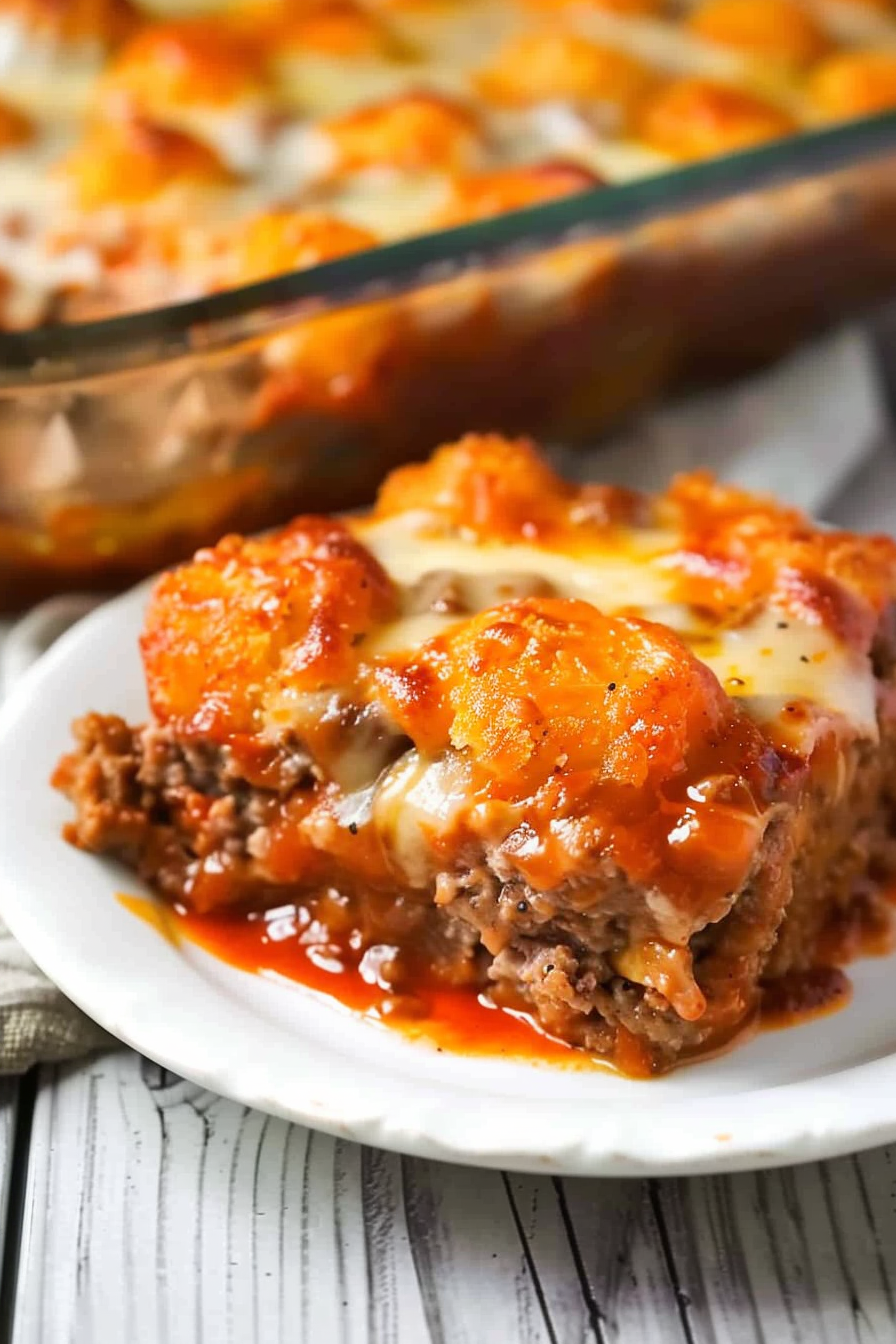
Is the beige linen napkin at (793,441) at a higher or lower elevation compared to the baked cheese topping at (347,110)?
lower

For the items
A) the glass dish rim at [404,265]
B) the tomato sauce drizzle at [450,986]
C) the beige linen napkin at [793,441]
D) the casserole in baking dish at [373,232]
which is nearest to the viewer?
the tomato sauce drizzle at [450,986]

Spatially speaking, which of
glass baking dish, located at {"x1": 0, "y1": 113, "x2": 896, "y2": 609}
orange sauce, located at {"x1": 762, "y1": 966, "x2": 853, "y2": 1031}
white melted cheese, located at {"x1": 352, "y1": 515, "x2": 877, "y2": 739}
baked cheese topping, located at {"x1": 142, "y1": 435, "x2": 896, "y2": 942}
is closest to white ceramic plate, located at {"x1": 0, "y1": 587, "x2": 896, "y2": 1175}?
orange sauce, located at {"x1": 762, "y1": 966, "x2": 853, "y2": 1031}

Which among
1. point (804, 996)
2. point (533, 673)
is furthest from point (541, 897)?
point (804, 996)

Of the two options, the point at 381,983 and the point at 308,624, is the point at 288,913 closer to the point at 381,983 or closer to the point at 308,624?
the point at 381,983

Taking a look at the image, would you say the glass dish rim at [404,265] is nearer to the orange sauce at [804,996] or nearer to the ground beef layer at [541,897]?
the ground beef layer at [541,897]

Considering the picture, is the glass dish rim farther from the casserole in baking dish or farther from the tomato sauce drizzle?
the tomato sauce drizzle

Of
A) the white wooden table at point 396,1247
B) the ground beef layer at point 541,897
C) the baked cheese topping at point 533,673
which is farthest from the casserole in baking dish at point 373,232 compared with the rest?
the white wooden table at point 396,1247

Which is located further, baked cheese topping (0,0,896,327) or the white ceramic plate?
baked cheese topping (0,0,896,327)
